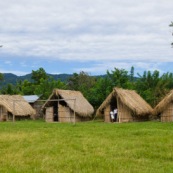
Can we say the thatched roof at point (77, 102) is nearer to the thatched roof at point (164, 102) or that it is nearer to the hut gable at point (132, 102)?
the hut gable at point (132, 102)

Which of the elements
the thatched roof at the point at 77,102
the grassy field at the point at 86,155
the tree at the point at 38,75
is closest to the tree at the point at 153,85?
the thatched roof at the point at 77,102

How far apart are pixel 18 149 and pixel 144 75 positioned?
2836 cm

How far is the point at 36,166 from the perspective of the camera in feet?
31.4

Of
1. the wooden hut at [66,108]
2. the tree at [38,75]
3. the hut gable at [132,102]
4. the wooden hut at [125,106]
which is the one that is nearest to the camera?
the hut gable at [132,102]

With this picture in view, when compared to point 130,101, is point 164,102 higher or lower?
lower

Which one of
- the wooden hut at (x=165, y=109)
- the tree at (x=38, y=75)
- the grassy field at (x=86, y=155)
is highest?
the tree at (x=38, y=75)

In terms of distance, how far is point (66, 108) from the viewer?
35.6 metres

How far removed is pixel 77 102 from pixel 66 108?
119 cm

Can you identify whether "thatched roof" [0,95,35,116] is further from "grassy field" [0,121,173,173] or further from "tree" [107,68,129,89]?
"grassy field" [0,121,173,173]

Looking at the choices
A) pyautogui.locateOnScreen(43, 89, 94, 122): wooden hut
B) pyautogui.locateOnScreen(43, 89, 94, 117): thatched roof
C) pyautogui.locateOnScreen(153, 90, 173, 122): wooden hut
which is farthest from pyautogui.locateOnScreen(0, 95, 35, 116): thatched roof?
pyautogui.locateOnScreen(153, 90, 173, 122): wooden hut

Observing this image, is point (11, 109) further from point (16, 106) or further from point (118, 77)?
point (118, 77)

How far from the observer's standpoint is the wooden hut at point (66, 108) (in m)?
35.1

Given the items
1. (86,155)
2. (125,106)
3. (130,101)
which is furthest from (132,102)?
(86,155)

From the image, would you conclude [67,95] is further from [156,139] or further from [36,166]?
[36,166]
